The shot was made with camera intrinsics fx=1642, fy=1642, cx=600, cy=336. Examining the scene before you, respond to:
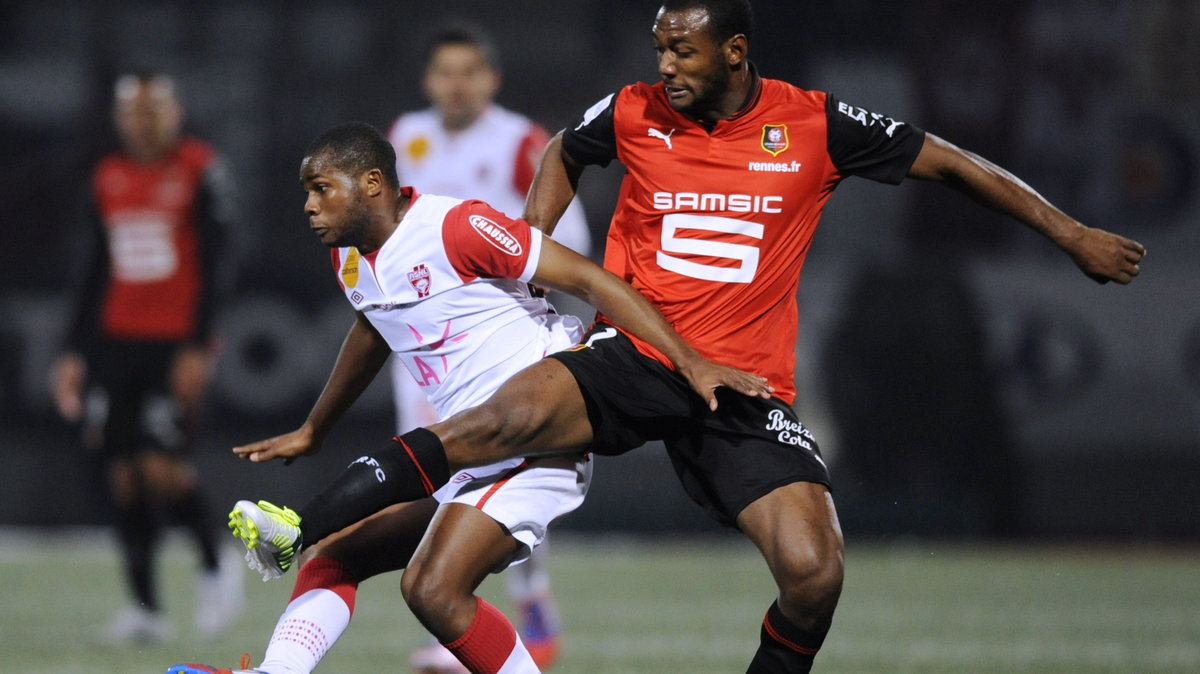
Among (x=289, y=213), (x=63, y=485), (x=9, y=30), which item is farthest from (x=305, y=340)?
(x=9, y=30)

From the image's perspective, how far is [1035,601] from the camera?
862 cm

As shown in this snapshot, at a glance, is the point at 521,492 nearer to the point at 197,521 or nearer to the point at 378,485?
the point at 378,485

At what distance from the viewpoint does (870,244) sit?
10.7 metres

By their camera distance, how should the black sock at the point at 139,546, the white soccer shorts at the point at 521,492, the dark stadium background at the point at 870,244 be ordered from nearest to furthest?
1. the white soccer shorts at the point at 521,492
2. the black sock at the point at 139,546
3. the dark stadium background at the point at 870,244

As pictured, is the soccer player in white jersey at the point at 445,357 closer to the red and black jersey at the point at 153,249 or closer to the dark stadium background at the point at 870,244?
the red and black jersey at the point at 153,249

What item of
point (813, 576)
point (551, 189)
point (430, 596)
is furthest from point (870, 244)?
point (430, 596)

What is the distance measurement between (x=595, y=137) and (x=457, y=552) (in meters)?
1.35

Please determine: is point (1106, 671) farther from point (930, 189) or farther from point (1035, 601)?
point (930, 189)

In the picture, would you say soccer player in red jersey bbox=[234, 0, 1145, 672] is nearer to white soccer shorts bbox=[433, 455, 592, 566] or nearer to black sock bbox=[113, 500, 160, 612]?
white soccer shorts bbox=[433, 455, 592, 566]

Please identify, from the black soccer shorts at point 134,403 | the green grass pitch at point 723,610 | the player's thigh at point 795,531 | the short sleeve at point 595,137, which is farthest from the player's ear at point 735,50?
the black soccer shorts at point 134,403

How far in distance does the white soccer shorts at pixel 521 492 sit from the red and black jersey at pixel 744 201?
1.42 feet

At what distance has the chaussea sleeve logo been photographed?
14.6 feet

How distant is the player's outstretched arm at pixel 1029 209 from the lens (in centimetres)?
464

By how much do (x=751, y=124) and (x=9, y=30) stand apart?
25.5ft
